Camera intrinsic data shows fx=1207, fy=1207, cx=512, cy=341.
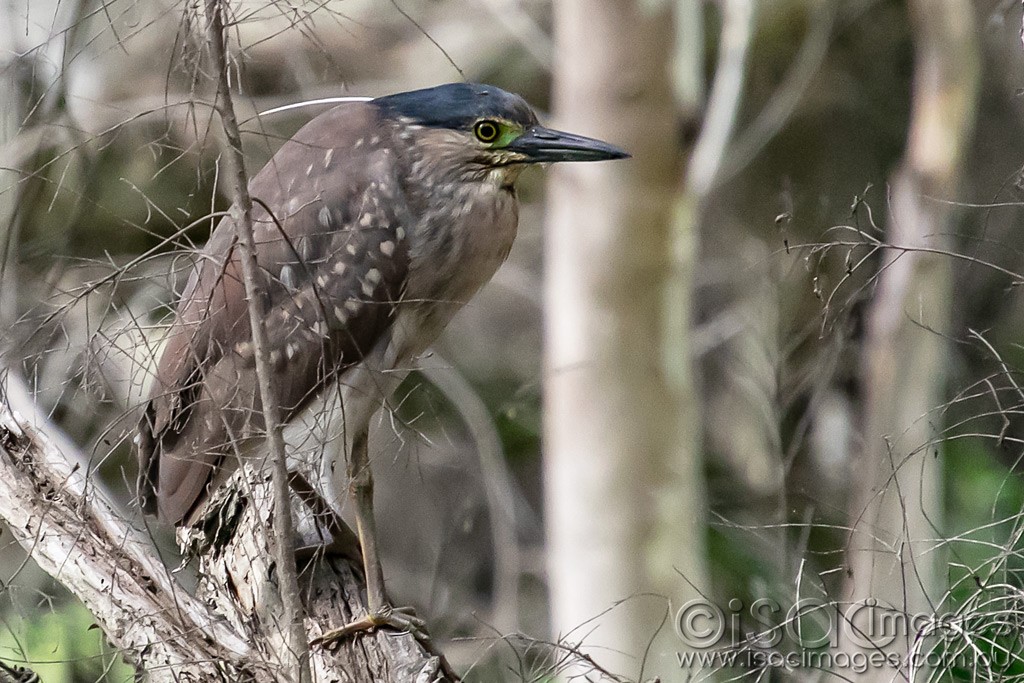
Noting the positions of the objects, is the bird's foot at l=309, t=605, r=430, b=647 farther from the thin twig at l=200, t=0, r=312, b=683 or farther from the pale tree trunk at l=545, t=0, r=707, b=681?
the pale tree trunk at l=545, t=0, r=707, b=681

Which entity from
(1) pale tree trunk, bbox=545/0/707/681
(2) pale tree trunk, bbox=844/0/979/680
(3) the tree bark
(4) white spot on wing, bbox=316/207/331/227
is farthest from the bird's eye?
(2) pale tree trunk, bbox=844/0/979/680

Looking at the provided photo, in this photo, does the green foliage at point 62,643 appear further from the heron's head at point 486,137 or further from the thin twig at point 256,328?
the heron's head at point 486,137

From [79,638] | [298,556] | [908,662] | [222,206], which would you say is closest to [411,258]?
[298,556]

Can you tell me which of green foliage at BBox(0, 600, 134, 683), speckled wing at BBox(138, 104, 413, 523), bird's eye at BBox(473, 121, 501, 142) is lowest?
green foliage at BBox(0, 600, 134, 683)

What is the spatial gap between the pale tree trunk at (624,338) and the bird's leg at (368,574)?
6.86 ft

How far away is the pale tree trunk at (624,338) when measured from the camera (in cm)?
472

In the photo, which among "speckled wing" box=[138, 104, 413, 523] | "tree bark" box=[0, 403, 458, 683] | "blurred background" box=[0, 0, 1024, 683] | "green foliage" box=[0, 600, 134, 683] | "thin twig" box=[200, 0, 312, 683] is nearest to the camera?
"thin twig" box=[200, 0, 312, 683]

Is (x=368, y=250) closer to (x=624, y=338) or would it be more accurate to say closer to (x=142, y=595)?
(x=142, y=595)

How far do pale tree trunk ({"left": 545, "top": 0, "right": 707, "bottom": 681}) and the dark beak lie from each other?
6.65ft

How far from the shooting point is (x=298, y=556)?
2756 mm

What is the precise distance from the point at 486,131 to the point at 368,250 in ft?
1.26

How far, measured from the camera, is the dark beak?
2686 mm

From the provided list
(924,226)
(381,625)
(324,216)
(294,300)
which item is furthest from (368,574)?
(924,226)

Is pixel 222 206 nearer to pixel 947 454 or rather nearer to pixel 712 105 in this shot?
pixel 712 105
